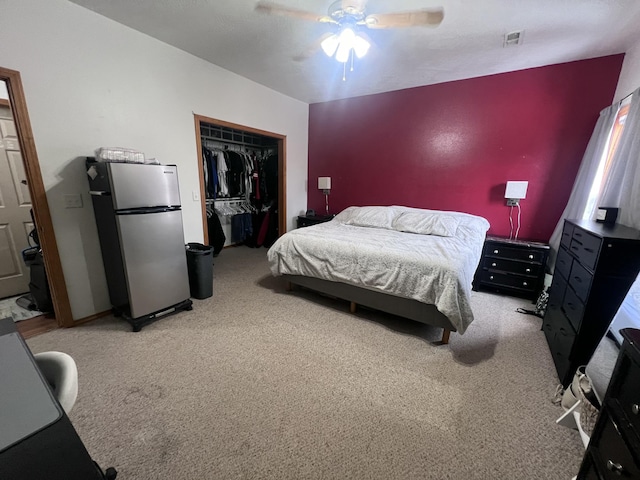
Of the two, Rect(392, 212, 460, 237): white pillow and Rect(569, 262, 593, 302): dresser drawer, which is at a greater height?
Rect(392, 212, 460, 237): white pillow

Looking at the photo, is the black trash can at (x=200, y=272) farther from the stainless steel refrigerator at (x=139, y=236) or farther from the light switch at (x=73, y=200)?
the light switch at (x=73, y=200)

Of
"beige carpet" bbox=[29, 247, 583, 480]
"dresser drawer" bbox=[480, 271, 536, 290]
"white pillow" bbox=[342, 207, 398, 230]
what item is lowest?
"beige carpet" bbox=[29, 247, 583, 480]

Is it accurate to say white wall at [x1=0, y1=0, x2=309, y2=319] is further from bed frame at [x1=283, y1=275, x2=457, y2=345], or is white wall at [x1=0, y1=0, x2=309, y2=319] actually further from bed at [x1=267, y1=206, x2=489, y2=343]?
bed frame at [x1=283, y1=275, x2=457, y2=345]

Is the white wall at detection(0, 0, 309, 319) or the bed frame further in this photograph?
the bed frame

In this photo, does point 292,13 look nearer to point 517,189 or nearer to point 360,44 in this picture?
point 360,44

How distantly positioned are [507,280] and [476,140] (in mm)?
1835

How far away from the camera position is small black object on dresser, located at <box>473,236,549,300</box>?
9.48 ft

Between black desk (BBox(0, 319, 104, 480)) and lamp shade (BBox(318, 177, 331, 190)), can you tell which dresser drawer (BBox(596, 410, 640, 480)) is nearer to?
black desk (BBox(0, 319, 104, 480))

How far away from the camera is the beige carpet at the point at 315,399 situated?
124 cm

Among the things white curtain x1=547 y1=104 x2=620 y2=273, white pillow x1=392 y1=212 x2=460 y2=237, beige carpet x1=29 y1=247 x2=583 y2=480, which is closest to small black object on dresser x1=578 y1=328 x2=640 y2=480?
beige carpet x1=29 y1=247 x2=583 y2=480

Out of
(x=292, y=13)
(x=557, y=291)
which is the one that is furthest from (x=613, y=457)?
(x=292, y=13)

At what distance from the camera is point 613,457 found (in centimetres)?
85

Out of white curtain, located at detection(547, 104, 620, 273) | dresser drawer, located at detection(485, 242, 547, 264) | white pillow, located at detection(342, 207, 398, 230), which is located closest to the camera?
white curtain, located at detection(547, 104, 620, 273)

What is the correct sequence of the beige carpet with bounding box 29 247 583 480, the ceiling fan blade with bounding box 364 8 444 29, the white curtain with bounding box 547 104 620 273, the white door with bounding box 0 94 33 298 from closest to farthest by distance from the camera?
1. the beige carpet with bounding box 29 247 583 480
2. the ceiling fan blade with bounding box 364 8 444 29
3. the white curtain with bounding box 547 104 620 273
4. the white door with bounding box 0 94 33 298
